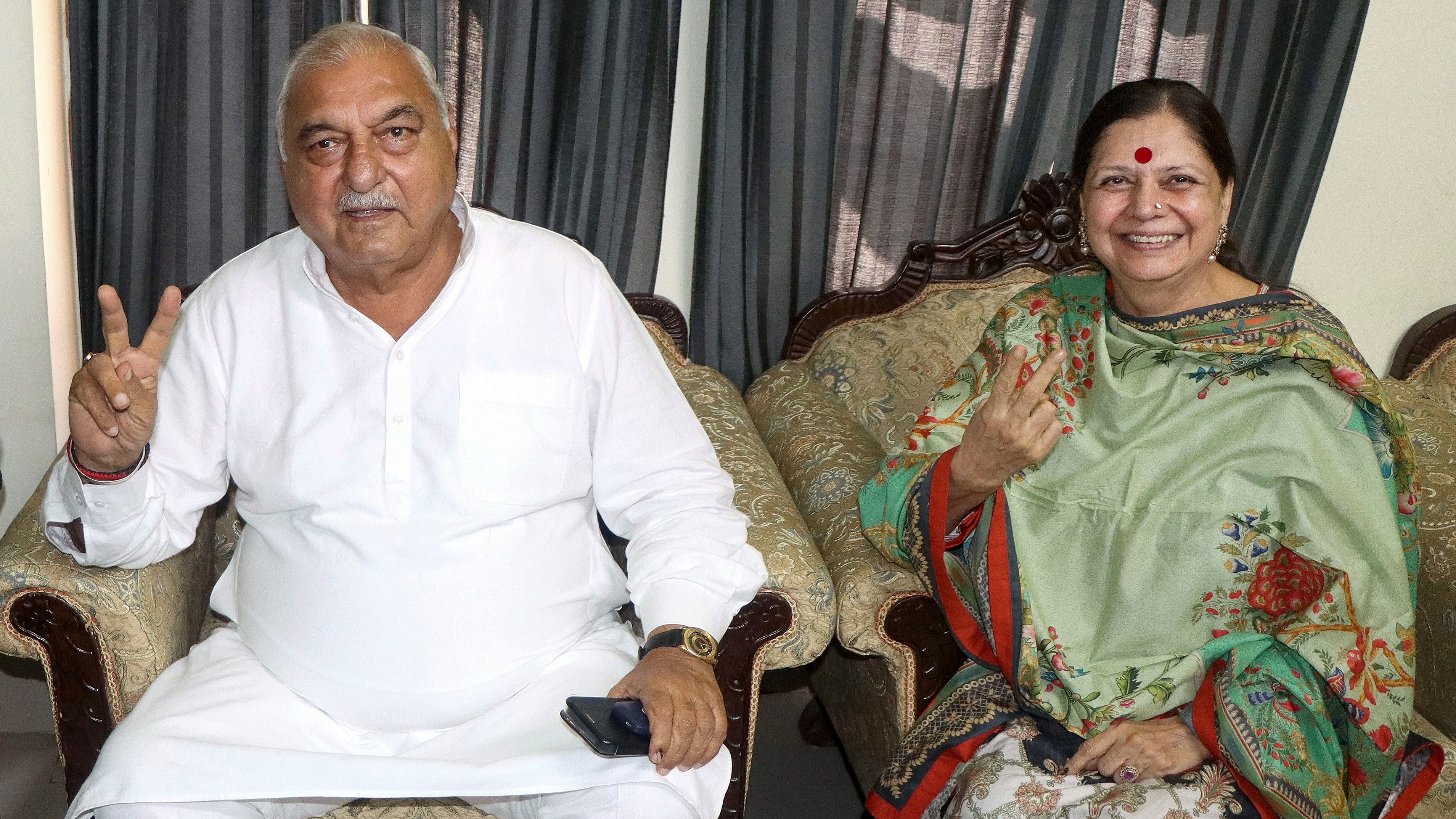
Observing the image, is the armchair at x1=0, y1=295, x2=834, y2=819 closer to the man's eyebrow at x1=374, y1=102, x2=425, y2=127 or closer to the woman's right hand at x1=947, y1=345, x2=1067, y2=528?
the woman's right hand at x1=947, y1=345, x2=1067, y2=528

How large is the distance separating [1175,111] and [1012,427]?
1.78 feet

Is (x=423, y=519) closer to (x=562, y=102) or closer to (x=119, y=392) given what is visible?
(x=119, y=392)

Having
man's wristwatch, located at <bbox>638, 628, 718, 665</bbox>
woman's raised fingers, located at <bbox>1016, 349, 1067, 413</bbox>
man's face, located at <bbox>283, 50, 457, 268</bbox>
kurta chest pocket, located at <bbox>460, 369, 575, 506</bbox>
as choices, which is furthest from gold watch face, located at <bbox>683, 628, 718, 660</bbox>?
man's face, located at <bbox>283, 50, 457, 268</bbox>

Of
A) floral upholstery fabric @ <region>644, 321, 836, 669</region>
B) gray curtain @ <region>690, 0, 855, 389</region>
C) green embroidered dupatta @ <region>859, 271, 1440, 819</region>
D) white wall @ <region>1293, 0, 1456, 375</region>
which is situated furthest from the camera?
white wall @ <region>1293, 0, 1456, 375</region>

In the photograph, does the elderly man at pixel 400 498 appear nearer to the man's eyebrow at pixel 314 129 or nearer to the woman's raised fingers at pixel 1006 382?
the man's eyebrow at pixel 314 129

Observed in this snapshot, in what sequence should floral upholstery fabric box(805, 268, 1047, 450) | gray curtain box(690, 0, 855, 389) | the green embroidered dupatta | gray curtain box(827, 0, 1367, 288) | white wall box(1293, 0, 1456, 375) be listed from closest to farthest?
the green embroidered dupatta
floral upholstery fabric box(805, 268, 1047, 450)
gray curtain box(690, 0, 855, 389)
gray curtain box(827, 0, 1367, 288)
white wall box(1293, 0, 1456, 375)

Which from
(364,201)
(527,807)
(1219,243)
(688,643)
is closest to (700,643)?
(688,643)

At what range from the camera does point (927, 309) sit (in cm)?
274

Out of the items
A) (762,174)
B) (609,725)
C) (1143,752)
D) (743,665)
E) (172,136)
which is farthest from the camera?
(762,174)

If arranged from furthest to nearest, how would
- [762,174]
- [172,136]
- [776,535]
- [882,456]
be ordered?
[762,174] < [172,136] < [882,456] < [776,535]

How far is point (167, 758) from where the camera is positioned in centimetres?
150

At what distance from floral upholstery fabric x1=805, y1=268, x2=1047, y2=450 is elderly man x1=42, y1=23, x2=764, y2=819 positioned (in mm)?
835

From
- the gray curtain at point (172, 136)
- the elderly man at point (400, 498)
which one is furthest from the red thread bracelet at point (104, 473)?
the gray curtain at point (172, 136)

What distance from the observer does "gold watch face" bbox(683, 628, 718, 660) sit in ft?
5.37
